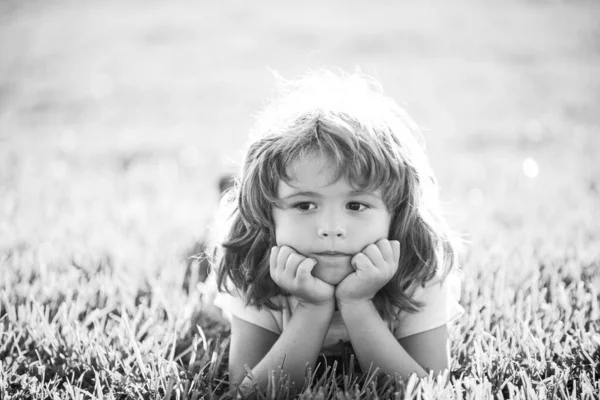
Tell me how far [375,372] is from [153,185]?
3.35m

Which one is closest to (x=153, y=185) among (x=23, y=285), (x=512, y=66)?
(x=23, y=285)

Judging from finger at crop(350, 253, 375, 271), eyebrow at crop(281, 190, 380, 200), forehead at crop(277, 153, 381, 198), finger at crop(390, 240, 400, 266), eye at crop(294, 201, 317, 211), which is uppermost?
forehead at crop(277, 153, 381, 198)

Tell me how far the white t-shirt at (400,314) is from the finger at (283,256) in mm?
294

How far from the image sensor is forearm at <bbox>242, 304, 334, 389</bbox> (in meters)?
2.26

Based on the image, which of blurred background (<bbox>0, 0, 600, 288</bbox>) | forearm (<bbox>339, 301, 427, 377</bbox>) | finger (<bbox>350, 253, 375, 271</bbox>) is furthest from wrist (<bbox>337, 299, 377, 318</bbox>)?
blurred background (<bbox>0, 0, 600, 288</bbox>)

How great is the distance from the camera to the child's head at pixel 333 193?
222cm

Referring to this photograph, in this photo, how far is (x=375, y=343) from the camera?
2.26 m

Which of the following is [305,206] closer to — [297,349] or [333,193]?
[333,193]

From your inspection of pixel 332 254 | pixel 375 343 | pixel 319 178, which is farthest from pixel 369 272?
pixel 319 178

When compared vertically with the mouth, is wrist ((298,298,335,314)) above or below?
below

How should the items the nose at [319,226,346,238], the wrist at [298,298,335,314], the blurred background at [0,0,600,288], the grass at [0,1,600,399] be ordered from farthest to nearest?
the blurred background at [0,0,600,288] < the grass at [0,1,600,399] < the wrist at [298,298,335,314] < the nose at [319,226,346,238]

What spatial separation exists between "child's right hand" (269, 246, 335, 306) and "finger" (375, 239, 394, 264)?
0.70 ft

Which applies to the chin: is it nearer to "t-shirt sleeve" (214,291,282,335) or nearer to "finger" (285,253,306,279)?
"finger" (285,253,306,279)

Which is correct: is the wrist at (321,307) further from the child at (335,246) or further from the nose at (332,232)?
the nose at (332,232)
